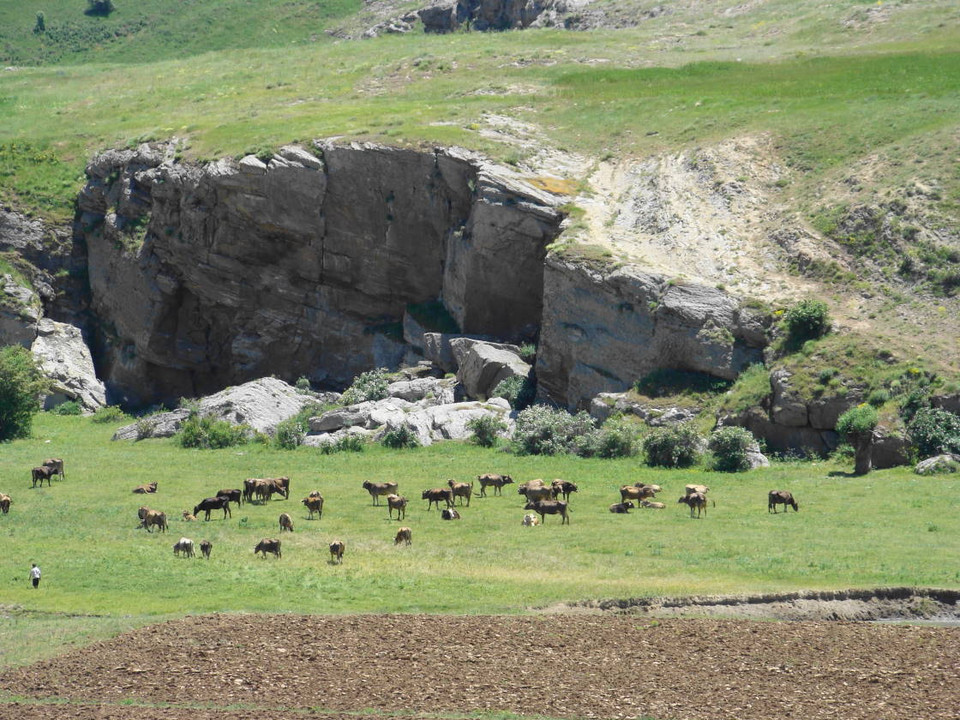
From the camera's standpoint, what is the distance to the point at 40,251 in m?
88.9

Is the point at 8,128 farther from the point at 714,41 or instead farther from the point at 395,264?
the point at 714,41

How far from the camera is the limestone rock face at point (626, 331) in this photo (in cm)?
6544

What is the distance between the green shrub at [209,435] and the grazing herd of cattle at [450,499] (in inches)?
545

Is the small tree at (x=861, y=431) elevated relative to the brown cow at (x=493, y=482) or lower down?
elevated

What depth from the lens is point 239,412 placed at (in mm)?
70000

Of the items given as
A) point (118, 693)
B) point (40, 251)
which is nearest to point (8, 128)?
point (40, 251)

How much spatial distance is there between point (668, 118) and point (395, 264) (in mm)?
21416

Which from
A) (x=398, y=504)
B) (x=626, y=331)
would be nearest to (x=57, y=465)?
(x=398, y=504)

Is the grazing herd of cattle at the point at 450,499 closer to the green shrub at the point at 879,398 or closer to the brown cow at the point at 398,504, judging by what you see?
the brown cow at the point at 398,504

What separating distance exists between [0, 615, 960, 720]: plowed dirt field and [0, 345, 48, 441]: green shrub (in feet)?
138

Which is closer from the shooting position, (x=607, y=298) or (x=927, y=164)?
(x=607, y=298)

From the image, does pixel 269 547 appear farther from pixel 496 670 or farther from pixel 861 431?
pixel 861 431

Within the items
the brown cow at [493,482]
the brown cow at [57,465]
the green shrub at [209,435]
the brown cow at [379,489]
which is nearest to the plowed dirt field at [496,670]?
the brown cow at [379,489]

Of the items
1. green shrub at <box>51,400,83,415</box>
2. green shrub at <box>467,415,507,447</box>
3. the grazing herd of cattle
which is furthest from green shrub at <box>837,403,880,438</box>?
green shrub at <box>51,400,83,415</box>
